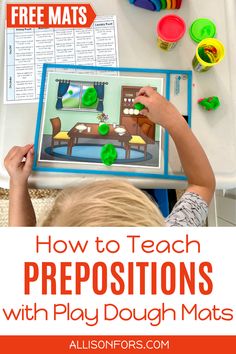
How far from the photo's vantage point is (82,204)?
2.19ft

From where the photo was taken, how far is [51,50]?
0.92 meters

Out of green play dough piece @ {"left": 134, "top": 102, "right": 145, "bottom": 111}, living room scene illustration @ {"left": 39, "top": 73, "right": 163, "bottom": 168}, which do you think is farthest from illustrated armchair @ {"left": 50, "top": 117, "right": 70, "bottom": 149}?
green play dough piece @ {"left": 134, "top": 102, "right": 145, "bottom": 111}

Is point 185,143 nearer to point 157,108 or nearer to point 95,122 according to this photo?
point 157,108

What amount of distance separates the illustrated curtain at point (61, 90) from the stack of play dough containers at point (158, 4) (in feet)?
0.82

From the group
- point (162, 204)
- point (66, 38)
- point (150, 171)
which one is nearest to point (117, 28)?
point (66, 38)

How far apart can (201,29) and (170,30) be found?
0.09 meters

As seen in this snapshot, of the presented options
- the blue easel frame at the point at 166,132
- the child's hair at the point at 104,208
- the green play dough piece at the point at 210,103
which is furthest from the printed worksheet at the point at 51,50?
the child's hair at the point at 104,208

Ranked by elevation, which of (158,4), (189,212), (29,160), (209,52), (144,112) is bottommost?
(189,212)

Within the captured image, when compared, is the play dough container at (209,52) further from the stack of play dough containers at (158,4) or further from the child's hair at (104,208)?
the child's hair at (104,208)

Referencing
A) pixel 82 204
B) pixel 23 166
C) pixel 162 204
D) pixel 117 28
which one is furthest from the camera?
pixel 162 204

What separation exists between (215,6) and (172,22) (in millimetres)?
129

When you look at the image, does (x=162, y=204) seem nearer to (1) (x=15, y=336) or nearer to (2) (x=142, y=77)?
(2) (x=142, y=77)

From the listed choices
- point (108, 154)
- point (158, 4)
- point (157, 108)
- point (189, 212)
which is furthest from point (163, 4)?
point (189, 212)

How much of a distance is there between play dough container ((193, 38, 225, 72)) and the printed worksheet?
182mm
